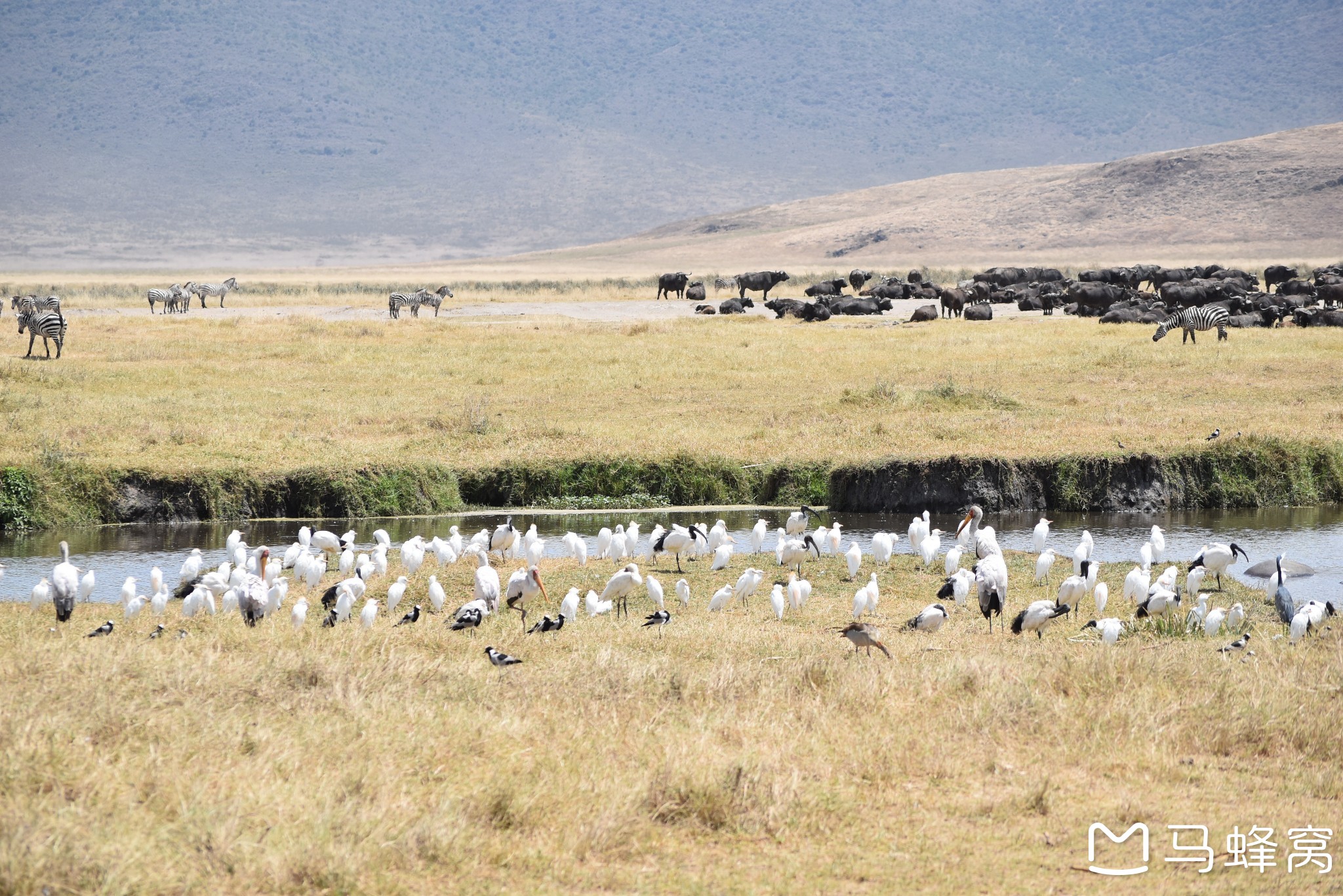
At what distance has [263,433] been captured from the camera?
2219 cm

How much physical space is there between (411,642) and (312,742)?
316 cm

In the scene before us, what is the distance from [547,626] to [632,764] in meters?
4.03

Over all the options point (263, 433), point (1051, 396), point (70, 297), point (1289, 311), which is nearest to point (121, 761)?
point (263, 433)

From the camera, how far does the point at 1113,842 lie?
694cm

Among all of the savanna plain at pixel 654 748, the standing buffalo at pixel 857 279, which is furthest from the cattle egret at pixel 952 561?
the standing buffalo at pixel 857 279

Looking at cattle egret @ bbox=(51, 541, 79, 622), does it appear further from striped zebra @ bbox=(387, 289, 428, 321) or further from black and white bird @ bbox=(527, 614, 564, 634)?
striped zebra @ bbox=(387, 289, 428, 321)

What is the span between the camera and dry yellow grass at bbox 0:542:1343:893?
21.0 feet

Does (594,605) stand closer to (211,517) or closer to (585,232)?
(211,517)

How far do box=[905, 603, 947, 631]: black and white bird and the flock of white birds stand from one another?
0.04 ft

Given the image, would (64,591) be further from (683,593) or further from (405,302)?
(405,302)

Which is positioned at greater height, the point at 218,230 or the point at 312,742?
the point at 218,230

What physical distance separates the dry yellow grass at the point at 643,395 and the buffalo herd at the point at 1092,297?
4.38 metres

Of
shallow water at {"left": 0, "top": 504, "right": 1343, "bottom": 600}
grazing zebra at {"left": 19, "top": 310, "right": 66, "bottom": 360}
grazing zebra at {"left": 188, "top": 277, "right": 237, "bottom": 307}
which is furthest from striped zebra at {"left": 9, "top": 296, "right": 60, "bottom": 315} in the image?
shallow water at {"left": 0, "top": 504, "right": 1343, "bottom": 600}

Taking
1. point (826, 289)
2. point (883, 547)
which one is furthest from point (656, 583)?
point (826, 289)
